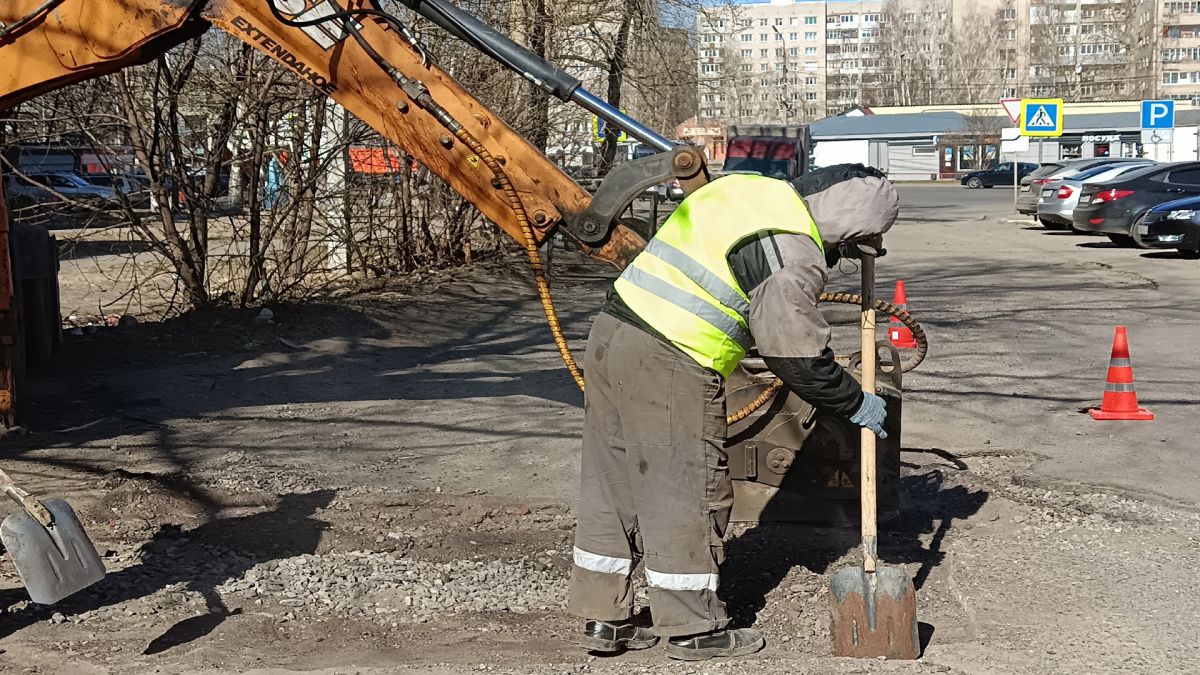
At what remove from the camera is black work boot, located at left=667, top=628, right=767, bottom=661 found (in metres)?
4.68

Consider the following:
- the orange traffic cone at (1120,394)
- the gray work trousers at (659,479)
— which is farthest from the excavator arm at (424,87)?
the orange traffic cone at (1120,394)

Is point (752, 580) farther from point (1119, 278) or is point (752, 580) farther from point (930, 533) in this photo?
point (1119, 278)

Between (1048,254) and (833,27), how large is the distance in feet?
→ 474

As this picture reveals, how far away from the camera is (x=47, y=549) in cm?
464

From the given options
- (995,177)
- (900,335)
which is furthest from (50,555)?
(995,177)

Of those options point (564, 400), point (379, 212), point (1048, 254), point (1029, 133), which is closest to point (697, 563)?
point (564, 400)

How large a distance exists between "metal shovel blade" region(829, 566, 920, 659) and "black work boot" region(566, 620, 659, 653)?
74 centimetres

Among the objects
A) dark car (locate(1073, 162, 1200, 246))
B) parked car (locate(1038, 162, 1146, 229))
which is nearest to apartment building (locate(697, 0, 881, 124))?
parked car (locate(1038, 162, 1146, 229))

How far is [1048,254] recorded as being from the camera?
21.3 m

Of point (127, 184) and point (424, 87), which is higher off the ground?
point (424, 87)

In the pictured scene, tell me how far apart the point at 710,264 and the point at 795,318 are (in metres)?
0.36

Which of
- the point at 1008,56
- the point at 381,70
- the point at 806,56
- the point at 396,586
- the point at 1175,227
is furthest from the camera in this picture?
the point at 806,56

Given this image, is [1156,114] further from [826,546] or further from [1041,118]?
[826,546]

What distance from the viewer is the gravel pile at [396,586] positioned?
5324mm
